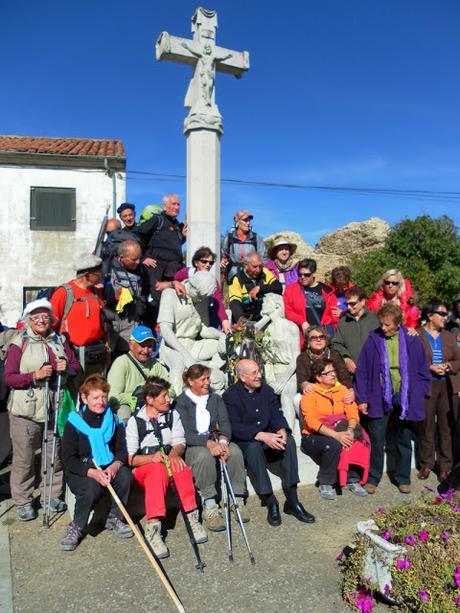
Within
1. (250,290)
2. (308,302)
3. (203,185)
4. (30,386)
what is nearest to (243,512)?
(30,386)

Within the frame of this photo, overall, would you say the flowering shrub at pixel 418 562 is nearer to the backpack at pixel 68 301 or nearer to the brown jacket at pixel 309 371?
the brown jacket at pixel 309 371

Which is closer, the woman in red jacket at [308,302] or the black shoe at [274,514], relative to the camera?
the black shoe at [274,514]

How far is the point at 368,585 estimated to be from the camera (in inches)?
129

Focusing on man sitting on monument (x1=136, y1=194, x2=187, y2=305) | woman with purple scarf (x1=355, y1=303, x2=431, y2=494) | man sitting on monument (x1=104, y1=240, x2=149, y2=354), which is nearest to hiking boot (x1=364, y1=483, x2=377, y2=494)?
woman with purple scarf (x1=355, y1=303, x2=431, y2=494)

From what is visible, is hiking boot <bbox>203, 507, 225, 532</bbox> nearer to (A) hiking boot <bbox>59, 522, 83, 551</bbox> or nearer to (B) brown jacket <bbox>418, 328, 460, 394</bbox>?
(A) hiking boot <bbox>59, 522, 83, 551</bbox>

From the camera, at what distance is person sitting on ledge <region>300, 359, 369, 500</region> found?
198 inches

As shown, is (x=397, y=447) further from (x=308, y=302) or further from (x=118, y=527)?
(x=118, y=527)

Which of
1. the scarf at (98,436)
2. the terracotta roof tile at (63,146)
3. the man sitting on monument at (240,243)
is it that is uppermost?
the terracotta roof tile at (63,146)

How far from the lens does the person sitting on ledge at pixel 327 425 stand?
503 centimetres

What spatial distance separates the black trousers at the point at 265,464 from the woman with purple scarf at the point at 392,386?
962 millimetres

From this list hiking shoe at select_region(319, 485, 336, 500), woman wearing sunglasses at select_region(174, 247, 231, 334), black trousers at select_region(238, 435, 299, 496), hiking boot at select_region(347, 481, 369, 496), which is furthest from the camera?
woman wearing sunglasses at select_region(174, 247, 231, 334)

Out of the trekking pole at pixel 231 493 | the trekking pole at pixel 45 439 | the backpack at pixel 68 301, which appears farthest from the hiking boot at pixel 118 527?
the backpack at pixel 68 301

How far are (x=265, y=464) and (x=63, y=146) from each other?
17088mm

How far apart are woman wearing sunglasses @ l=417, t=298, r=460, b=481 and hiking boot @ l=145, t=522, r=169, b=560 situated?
2.87 metres
